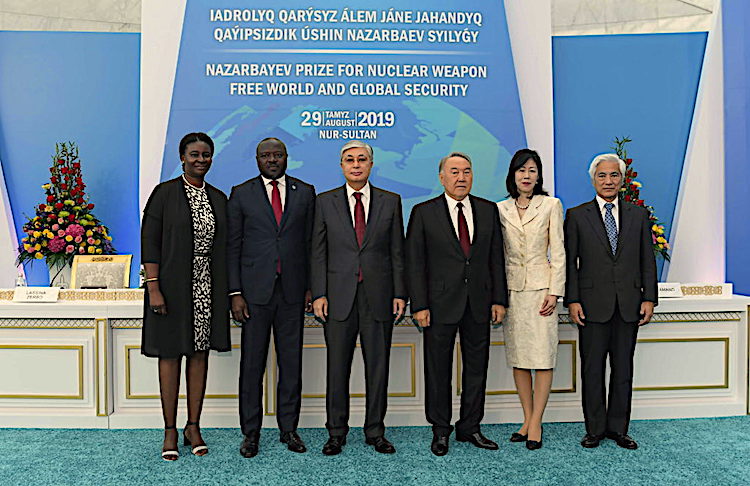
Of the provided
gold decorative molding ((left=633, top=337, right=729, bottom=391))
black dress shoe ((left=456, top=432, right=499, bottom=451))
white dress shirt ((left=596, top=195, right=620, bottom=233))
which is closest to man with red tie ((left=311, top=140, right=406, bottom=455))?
black dress shoe ((left=456, top=432, right=499, bottom=451))

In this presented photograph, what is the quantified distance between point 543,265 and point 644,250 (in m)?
0.57

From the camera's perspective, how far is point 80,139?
4941 mm

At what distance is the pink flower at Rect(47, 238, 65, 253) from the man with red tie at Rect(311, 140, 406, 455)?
87.9 inches

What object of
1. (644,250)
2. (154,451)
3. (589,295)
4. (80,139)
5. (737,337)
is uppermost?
(80,139)

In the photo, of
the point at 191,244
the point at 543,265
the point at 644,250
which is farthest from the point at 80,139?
the point at 644,250

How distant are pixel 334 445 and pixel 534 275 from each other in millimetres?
1348

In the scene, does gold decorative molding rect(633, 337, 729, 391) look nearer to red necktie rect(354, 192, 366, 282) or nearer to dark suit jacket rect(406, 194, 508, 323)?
dark suit jacket rect(406, 194, 508, 323)

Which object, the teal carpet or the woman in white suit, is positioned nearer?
the teal carpet

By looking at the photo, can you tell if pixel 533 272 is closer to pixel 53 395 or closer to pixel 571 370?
pixel 571 370

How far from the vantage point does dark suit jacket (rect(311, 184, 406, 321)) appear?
3002mm

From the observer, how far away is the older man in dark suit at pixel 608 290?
3131mm

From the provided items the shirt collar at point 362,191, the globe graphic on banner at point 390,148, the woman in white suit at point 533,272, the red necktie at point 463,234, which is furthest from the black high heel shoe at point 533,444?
the globe graphic on banner at point 390,148

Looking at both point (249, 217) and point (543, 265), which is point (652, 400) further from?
point (249, 217)

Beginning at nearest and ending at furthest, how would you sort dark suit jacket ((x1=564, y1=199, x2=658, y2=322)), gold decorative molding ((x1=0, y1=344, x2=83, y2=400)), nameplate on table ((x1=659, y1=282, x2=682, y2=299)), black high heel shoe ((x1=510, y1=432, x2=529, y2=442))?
dark suit jacket ((x1=564, y1=199, x2=658, y2=322)) → black high heel shoe ((x1=510, y1=432, x2=529, y2=442)) → gold decorative molding ((x1=0, y1=344, x2=83, y2=400)) → nameplate on table ((x1=659, y1=282, x2=682, y2=299))
